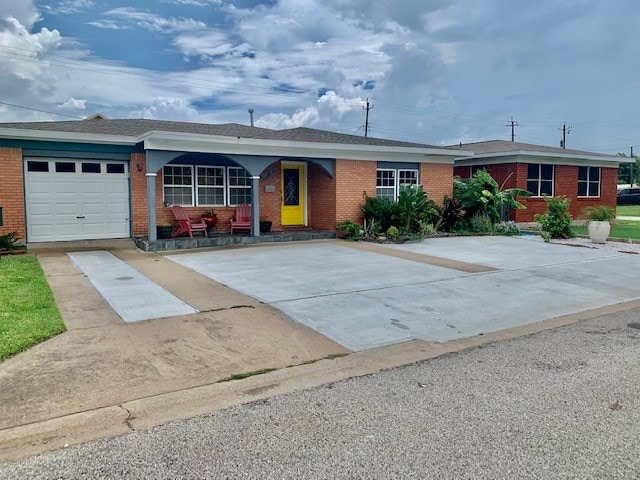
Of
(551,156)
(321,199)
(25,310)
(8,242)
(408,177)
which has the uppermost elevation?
(551,156)

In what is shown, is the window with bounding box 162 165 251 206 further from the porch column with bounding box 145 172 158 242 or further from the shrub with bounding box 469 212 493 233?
the shrub with bounding box 469 212 493 233

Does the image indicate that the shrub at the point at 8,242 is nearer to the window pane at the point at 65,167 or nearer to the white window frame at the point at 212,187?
the window pane at the point at 65,167

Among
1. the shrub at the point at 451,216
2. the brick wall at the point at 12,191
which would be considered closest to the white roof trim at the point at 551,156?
the shrub at the point at 451,216

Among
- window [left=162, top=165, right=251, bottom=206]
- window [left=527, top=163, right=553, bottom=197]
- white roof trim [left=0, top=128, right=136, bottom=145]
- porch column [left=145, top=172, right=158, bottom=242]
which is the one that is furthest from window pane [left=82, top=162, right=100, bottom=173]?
window [left=527, top=163, right=553, bottom=197]

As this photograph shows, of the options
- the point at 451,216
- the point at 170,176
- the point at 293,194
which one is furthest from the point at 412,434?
the point at 451,216

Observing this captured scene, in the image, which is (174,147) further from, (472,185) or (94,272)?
(472,185)

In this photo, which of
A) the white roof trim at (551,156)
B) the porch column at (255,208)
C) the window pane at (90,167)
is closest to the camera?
the window pane at (90,167)

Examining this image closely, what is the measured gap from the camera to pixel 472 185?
61.3ft

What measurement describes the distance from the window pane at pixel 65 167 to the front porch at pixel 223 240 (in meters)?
2.46

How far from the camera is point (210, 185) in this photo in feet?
52.6

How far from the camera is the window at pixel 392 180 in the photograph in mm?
17984

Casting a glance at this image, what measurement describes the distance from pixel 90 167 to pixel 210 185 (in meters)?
3.41

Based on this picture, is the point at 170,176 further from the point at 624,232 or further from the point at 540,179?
the point at 624,232

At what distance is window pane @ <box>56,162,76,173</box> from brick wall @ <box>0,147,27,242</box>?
0.93 m
